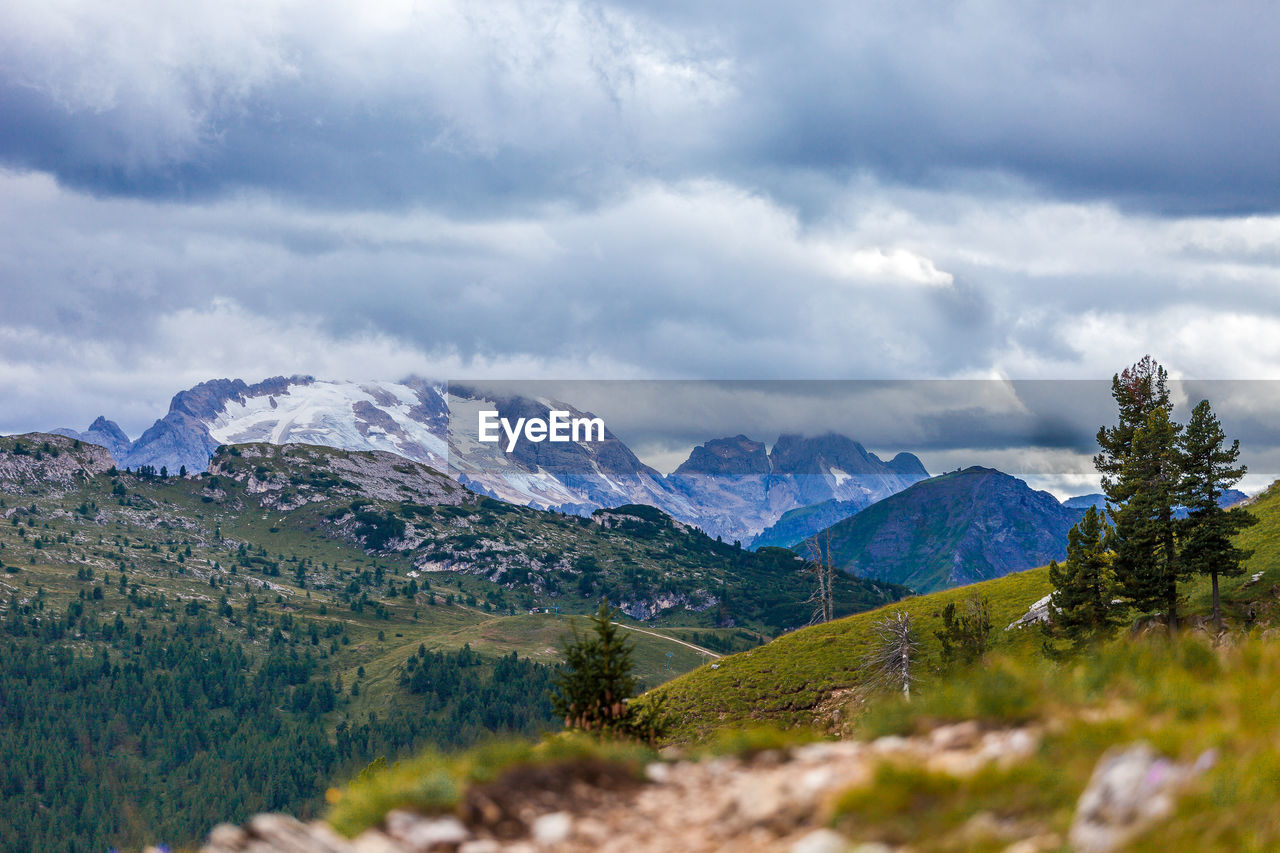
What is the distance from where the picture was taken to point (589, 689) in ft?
75.5

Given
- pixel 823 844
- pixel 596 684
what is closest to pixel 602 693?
pixel 596 684

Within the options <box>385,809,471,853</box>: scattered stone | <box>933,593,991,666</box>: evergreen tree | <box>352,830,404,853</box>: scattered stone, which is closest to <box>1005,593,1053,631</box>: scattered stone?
<box>933,593,991,666</box>: evergreen tree

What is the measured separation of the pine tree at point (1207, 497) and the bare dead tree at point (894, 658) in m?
25.5

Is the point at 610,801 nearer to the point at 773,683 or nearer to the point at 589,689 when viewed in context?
the point at 589,689

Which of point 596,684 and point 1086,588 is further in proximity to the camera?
point 1086,588

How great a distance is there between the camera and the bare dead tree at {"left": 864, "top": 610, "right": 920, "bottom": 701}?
8119 cm

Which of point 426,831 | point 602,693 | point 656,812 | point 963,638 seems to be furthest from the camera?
point 963,638

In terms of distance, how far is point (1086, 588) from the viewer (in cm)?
6494

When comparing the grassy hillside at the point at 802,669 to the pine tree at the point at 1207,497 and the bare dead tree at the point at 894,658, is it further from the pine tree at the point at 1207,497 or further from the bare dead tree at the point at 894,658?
the pine tree at the point at 1207,497

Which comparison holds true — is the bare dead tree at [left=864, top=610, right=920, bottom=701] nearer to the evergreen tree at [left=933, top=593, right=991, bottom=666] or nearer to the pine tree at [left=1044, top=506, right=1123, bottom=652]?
the evergreen tree at [left=933, top=593, right=991, bottom=666]

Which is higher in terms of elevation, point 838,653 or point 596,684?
point 596,684

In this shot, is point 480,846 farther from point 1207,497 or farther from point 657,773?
point 1207,497

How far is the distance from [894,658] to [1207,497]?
33167 millimetres

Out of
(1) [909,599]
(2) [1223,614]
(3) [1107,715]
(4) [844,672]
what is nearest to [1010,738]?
(3) [1107,715]
